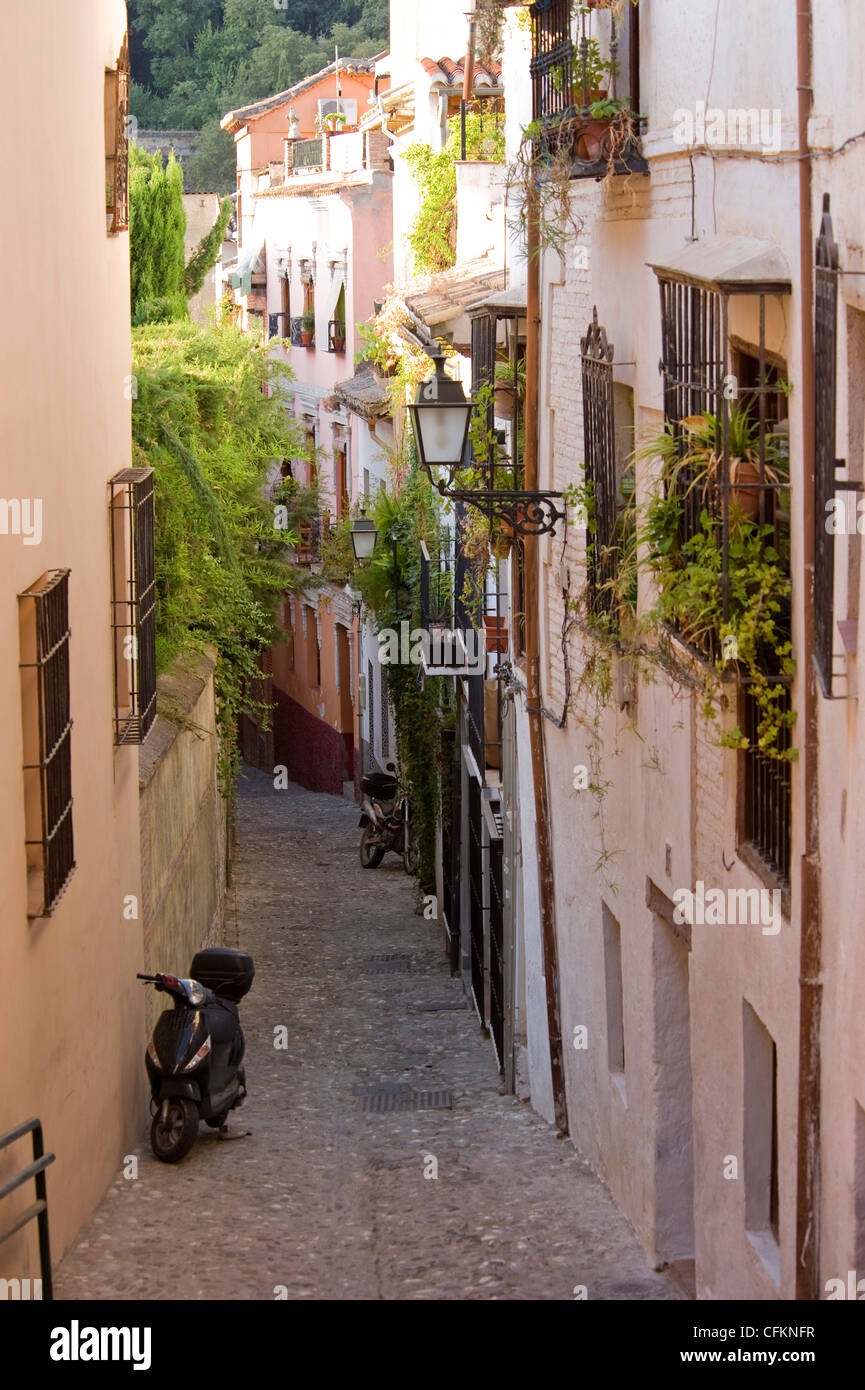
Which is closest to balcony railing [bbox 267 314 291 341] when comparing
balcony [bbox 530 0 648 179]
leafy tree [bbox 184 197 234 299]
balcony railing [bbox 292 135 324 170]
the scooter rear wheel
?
balcony railing [bbox 292 135 324 170]

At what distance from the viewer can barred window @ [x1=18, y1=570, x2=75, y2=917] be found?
7.45 metres

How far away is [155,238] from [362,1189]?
14.2 m

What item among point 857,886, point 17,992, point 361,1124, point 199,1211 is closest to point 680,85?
point 857,886

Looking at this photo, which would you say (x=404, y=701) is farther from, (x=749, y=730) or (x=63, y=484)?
(x=749, y=730)

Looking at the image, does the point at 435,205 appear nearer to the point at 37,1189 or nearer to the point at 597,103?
the point at 597,103

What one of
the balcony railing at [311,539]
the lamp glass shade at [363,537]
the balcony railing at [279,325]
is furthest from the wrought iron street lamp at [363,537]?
the balcony railing at [279,325]

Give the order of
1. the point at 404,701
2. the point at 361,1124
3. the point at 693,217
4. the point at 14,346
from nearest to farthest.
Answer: the point at 14,346, the point at 693,217, the point at 361,1124, the point at 404,701

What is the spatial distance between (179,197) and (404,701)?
6.92 metres

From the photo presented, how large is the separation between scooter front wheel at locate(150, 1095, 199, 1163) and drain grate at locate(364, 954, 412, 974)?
25.9 ft

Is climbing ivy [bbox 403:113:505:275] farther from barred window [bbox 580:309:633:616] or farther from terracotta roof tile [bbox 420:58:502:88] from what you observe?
barred window [bbox 580:309:633:616]

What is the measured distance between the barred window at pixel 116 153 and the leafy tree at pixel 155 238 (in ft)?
33.6

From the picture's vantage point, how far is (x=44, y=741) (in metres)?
7.63

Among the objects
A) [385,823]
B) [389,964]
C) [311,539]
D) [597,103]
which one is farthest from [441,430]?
[311,539]

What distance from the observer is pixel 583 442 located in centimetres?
1073
